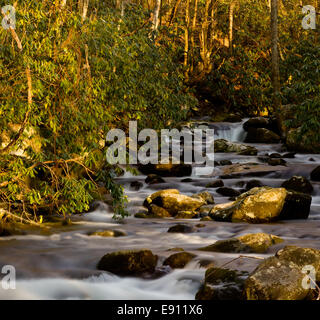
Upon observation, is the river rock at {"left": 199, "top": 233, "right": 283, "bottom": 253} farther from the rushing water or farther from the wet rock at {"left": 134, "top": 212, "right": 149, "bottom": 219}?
the wet rock at {"left": 134, "top": 212, "right": 149, "bottom": 219}

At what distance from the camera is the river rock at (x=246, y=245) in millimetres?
7285

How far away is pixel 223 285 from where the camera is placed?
538 centimetres

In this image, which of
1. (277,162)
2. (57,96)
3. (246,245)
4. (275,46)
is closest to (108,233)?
(57,96)

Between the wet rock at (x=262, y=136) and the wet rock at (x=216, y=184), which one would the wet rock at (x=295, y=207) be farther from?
the wet rock at (x=262, y=136)

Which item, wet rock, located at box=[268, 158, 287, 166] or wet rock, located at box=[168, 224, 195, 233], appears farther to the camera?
wet rock, located at box=[268, 158, 287, 166]

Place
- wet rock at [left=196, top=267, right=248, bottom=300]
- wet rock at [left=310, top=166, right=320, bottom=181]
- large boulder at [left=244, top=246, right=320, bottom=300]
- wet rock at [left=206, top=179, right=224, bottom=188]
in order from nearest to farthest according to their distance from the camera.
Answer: large boulder at [left=244, top=246, right=320, bottom=300], wet rock at [left=196, top=267, right=248, bottom=300], wet rock at [left=206, top=179, right=224, bottom=188], wet rock at [left=310, top=166, right=320, bottom=181]

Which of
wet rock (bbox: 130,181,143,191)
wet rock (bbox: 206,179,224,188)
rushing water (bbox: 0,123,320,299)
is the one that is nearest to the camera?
rushing water (bbox: 0,123,320,299)

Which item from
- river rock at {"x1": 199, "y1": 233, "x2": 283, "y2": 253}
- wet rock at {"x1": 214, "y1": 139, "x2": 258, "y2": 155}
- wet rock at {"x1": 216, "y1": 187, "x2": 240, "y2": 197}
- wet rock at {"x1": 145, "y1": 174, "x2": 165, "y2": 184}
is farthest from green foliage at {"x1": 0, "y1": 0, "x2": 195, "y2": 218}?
wet rock at {"x1": 214, "y1": 139, "x2": 258, "y2": 155}

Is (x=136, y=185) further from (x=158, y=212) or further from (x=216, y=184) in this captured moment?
(x=158, y=212)

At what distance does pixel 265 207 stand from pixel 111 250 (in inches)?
159

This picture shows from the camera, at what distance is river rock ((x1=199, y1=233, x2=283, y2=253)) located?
729cm

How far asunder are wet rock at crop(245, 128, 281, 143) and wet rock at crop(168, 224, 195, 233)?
46.0ft
